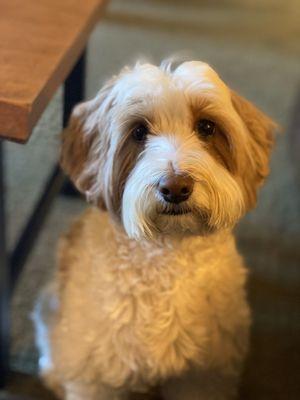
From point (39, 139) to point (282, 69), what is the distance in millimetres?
1419

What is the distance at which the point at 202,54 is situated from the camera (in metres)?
2.38

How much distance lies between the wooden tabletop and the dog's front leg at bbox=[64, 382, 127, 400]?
483 mm

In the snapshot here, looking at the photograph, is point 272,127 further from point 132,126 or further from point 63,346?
point 63,346

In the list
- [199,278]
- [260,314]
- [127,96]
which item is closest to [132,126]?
[127,96]

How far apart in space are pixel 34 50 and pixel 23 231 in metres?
0.50

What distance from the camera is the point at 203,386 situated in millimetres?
1229

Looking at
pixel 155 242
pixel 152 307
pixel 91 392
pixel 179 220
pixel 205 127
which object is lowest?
pixel 91 392

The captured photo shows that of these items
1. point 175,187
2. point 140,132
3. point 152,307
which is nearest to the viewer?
point 175,187

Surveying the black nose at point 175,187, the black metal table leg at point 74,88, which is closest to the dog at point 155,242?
the black nose at point 175,187

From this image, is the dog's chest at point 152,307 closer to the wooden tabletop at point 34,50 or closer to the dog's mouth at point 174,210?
the dog's mouth at point 174,210

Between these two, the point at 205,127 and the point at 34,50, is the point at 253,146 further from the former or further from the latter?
the point at 34,50

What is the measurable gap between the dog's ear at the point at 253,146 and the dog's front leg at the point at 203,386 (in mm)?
355

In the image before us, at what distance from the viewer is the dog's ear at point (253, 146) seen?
3.31ft

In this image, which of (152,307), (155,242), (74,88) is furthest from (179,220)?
(74,88)
